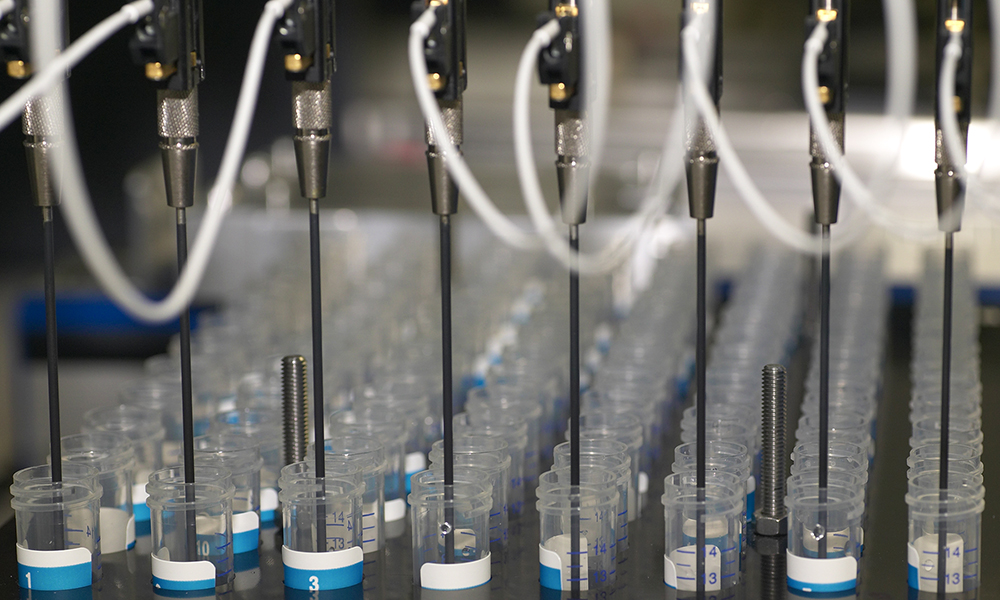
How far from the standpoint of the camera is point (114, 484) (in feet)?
4.84

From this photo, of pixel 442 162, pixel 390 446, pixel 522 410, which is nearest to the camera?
pixel 442 162

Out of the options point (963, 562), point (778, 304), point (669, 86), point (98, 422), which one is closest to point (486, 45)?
point (669, 86)

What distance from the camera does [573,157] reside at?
4.48 feet

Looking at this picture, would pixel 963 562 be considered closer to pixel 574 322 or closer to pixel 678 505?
pixel 678 505

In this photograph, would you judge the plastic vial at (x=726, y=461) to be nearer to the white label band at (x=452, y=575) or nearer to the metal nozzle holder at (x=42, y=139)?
the white label band at (x=452, y=575)

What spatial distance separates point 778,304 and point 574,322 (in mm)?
1173

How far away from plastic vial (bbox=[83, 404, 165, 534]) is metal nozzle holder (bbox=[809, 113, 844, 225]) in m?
0.87

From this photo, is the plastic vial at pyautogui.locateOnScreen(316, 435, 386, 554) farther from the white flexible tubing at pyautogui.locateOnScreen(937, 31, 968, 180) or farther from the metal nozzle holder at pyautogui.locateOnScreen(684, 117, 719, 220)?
the white flexible tubing at pyautogui.locateOnScreen(937, 31, 968, 180)

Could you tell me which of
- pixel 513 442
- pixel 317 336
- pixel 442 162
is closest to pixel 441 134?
pixel 442 162

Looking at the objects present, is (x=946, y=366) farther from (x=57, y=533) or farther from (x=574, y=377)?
(x=57, y=533)

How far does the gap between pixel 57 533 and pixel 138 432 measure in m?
0.31

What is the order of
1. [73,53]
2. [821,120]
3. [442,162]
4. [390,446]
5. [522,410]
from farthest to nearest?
[522,410]
[390,446]
[442,162]
[821,120]
[73,53]

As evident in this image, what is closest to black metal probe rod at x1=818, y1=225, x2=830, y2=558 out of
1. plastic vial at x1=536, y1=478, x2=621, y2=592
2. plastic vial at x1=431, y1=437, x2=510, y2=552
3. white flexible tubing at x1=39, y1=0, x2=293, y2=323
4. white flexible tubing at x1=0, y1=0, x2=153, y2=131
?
plastic vial at x1=536, y1=478, x2=621, y2=592

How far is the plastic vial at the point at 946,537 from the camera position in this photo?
1278 mm
